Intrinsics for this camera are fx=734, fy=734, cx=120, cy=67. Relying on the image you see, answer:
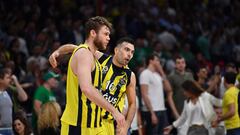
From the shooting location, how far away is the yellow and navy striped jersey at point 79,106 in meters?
7.65

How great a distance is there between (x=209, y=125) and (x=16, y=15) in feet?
25.3

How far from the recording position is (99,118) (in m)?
7.80

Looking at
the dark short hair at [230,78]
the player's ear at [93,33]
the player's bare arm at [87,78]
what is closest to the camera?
the player's bare arm at [87,78]

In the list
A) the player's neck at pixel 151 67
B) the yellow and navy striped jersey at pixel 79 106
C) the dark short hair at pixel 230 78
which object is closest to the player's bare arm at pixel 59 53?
the yellow and navy striped jersey at pixel 79 106

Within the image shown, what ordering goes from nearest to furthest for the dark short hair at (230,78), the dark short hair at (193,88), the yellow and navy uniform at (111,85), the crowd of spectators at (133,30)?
the yellow and navy uniform at (111,85), the dark short hair at (230,78), the dark short hair at (193,88), the crowd of spectators at (133,30)

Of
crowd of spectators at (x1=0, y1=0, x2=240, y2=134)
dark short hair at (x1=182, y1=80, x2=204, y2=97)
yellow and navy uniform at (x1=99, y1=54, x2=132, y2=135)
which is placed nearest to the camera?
yellow and navy uniform at (x1=99, y1=54, x2=132, y2=135)

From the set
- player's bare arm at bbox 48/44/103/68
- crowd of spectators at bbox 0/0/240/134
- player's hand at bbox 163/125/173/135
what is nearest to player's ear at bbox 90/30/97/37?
player's bare arm at bbox 48/44/103/68

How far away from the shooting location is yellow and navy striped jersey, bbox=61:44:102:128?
765cm

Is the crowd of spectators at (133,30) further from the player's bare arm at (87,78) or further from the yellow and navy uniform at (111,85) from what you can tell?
the player's bare arm at (87,78)

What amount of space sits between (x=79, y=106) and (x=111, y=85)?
101 cm

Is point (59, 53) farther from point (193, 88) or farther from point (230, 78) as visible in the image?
point (230, 78)

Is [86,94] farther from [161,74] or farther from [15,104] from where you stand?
[161,74]

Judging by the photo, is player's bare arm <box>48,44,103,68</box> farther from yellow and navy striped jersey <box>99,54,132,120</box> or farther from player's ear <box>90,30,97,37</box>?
player's ear <box>90,30,97,37</box>

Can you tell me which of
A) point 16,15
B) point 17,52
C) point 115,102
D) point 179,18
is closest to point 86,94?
point 115,102
